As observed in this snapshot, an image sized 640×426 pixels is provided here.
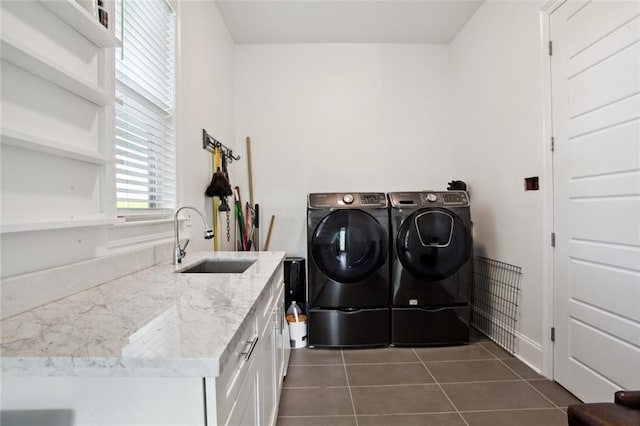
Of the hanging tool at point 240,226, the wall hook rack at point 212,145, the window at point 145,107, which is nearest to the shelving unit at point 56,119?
the window at point 145,107

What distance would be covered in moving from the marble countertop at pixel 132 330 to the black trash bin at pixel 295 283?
161 centimetres

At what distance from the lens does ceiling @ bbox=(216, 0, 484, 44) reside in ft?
8.32

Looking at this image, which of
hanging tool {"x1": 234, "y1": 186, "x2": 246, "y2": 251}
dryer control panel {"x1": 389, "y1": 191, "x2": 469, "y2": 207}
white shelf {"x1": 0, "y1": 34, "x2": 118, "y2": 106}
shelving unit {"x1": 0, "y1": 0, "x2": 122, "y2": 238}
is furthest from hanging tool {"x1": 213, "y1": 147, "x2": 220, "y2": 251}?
dryer control panel {"x1": 389, "y1": 191, "x2": 469, "y2": 207}

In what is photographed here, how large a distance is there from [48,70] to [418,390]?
2.37 meters

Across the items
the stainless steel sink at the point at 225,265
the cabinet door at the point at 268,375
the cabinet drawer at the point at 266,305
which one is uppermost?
the stainless steel sink at the point at 225,265

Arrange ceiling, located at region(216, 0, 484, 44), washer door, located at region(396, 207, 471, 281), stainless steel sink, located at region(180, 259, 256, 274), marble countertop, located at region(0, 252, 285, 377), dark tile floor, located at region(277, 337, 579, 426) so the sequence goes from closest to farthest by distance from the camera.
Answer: marble countertop, located at region(0, 252, 285, 377)
dark tile floor, located at region(277, 337, 579, 426)
stainless steel sink, located at region(180, 259, 256, 274)
washer door, located at region(396, 207, 471, 281)
ceiling, located at region(216, 0, 484, 44)

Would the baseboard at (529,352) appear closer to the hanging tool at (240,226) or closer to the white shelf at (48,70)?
the hanging tool at (240,226)

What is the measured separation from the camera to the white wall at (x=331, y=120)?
314 centimetres

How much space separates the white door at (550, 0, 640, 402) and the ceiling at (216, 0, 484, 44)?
114cm

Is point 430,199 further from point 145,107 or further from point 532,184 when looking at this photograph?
point 145,107

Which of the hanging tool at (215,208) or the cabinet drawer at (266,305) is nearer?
the cabinet drawer at (266,305)

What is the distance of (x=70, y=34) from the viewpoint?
1.02m

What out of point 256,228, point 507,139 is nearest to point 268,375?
point 256,228

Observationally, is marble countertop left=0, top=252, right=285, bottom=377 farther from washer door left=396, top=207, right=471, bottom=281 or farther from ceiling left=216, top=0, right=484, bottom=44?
ceiling left=216, top=0, right=484, bottom=44
